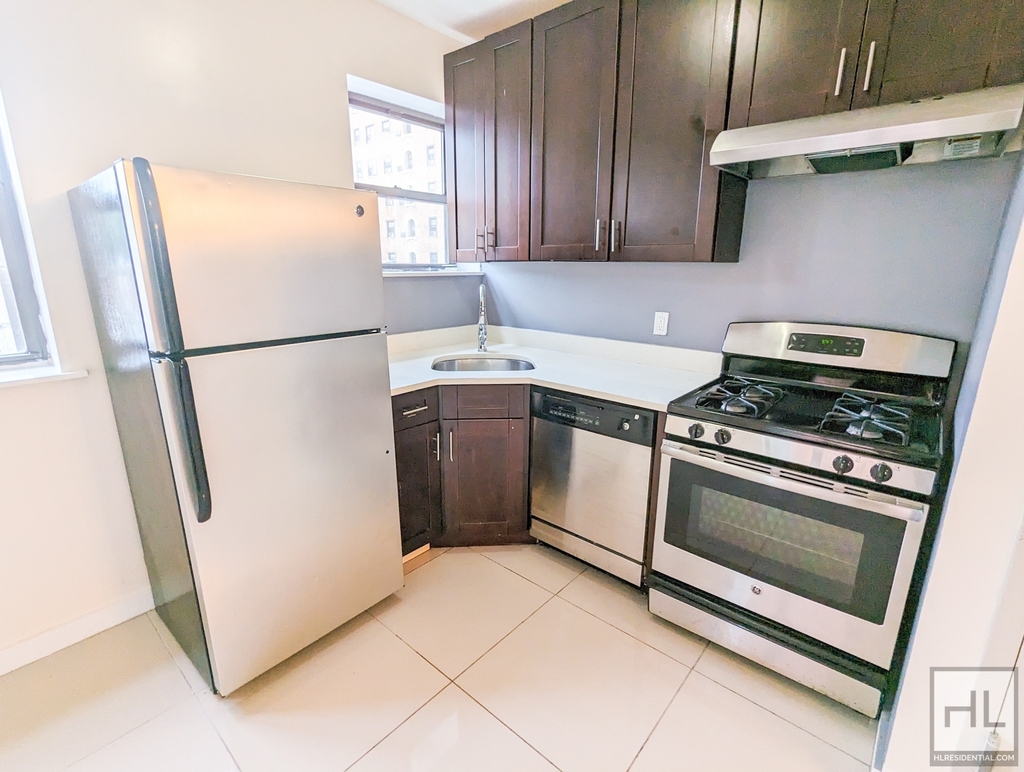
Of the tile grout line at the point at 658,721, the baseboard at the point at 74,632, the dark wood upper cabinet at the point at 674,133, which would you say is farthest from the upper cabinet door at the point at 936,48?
the baseboard at the point at 74,632

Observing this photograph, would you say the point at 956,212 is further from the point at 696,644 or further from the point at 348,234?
the point at 348,234

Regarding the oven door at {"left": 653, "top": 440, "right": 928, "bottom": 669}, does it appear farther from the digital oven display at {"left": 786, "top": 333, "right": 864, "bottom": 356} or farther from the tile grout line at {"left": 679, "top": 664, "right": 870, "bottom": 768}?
the digital oven display at {"left": 786, "top": 333, "right": 864, "bottom": 356}

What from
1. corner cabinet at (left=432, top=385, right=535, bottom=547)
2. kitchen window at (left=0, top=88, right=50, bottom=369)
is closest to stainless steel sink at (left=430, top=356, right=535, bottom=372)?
corner cabinet at (left=432, top=385, right=535, bottom=547)

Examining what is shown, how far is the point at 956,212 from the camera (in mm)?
1611

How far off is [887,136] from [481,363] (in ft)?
6.45

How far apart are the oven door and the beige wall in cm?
215

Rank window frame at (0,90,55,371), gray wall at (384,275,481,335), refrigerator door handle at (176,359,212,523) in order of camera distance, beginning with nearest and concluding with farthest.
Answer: refrigerator door handle at (176,359,212,523), window frame at (0,90,55,371), gray wall at (384,275,481,335)

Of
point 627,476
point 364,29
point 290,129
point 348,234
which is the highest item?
point 364,29

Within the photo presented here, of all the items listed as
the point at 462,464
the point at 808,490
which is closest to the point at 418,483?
the point at 462,464

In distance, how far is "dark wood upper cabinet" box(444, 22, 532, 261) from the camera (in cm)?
225

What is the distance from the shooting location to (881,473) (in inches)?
52.7

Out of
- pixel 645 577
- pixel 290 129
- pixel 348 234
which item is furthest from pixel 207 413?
pixel 645 577

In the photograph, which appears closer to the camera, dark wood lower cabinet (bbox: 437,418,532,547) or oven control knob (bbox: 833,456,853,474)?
oven control knob (bbox: 833,456,853,474)

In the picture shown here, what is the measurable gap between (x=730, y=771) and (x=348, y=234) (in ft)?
6.59
